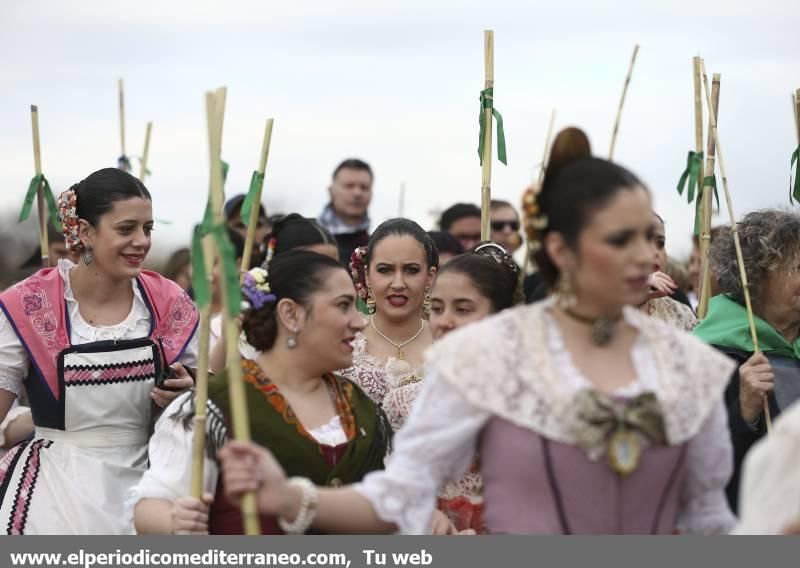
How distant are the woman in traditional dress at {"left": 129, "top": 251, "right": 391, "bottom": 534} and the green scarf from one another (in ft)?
5.00

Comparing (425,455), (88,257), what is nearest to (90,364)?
(88,257)

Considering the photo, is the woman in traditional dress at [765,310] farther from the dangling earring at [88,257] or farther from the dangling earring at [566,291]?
the dangling earring at [88,257]

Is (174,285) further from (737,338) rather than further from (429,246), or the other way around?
(737,338)

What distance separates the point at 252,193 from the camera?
4.53 m

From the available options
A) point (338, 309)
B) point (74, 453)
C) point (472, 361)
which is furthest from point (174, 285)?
point (472, 361)

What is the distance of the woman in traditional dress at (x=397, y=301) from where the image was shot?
5.19 m

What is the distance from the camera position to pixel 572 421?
9.81 feet

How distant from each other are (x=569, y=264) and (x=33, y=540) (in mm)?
2027

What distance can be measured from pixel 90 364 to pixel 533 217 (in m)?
2.42

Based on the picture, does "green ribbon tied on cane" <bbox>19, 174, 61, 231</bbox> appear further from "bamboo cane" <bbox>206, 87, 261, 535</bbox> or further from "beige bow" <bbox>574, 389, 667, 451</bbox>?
"beige bow" <bbox>574, 389, 667, 451</bbox>

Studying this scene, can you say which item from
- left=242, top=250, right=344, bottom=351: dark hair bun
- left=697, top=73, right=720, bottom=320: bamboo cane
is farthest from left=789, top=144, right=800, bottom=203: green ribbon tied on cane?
left=242, top=250, right=344, bottom=351: dark hair bun

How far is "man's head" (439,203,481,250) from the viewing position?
8.40 metres

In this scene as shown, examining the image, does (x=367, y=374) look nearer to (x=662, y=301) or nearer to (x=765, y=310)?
(x=662, y=301)

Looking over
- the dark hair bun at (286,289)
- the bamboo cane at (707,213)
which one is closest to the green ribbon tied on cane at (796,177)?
the bamboo cane at (707,213)
